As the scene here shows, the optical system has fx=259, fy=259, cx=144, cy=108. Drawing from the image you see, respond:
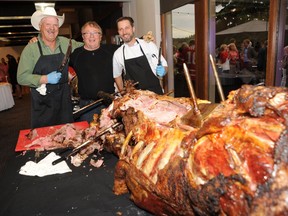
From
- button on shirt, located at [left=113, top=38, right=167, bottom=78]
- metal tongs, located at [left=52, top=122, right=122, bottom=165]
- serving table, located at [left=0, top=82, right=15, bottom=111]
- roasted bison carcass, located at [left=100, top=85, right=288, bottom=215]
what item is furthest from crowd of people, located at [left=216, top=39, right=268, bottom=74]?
serving table, located at [left=0, top=82, right=15, bottom=111]

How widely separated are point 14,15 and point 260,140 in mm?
8284

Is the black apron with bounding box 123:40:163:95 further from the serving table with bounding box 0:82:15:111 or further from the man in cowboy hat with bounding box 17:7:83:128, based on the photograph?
the serving table with bounding box 0:82:15:111

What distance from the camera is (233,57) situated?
4062mm

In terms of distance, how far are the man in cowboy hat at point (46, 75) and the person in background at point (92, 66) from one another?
188 mm

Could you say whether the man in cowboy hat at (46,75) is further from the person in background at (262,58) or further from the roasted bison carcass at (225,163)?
the person in background at (262,58)

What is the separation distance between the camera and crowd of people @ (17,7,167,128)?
3.31m

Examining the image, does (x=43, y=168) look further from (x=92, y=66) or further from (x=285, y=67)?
(x=285, y=67)

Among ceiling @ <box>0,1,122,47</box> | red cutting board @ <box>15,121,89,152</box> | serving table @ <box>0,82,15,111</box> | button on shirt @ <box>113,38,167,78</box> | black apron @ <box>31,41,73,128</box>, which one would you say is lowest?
serving table @ <box>0,82,15,111</box>

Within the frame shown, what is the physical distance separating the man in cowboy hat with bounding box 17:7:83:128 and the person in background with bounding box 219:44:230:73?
2.41 m

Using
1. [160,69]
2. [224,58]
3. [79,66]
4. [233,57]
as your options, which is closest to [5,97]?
[79,66]

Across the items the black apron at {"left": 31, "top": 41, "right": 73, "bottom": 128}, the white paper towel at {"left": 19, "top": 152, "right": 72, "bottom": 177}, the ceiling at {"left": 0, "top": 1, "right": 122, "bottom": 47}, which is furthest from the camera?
the ceiling at {"left": 0, "top": 1, "right": 122, "bottom": 47}

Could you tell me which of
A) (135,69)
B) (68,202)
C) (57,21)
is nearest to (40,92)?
(57,21)

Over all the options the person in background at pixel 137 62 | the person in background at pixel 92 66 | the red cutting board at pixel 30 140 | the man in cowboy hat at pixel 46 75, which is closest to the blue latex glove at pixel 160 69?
the person in background at pixel 137 62

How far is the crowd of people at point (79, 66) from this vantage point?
10.9 feet
